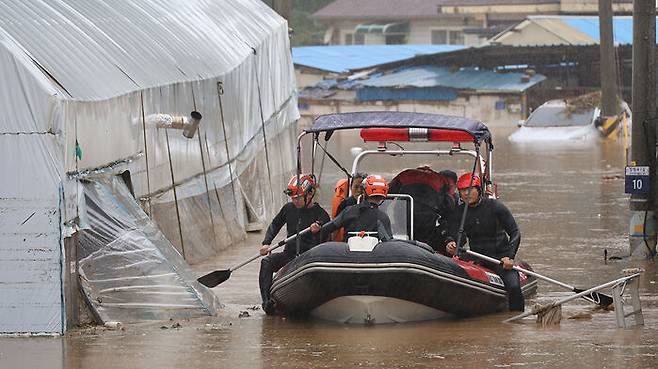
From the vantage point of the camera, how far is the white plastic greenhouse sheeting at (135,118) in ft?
44.5

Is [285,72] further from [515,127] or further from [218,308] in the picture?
[515,127]

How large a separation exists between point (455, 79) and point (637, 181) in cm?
4391

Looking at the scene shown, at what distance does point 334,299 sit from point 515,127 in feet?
152

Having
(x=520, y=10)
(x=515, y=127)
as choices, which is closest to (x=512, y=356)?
(x=515, y=127)

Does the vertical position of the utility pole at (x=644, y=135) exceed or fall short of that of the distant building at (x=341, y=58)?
it falls short

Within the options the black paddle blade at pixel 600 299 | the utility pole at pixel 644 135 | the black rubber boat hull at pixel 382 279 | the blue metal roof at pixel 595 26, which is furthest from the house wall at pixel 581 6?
the black rubber boat hull at pixel 382 279

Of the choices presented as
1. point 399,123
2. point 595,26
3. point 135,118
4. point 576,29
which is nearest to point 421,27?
point 595,26

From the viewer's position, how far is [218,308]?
15453 millimetres

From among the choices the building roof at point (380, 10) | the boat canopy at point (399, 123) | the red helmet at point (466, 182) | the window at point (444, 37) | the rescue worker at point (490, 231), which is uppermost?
the building roof at point (380, 10)

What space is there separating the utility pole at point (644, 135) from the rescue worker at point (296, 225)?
583cm

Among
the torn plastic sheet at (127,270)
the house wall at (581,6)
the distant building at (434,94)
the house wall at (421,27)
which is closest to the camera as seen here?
the torn plastic sheet at (127,270)

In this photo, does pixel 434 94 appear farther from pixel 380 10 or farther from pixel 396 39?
pixel 380 10

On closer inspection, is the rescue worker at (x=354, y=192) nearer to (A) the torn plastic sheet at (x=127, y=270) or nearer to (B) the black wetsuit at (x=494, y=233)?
(B) the black wetsuit at (x=494, y=233)

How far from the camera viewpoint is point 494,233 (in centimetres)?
1533
